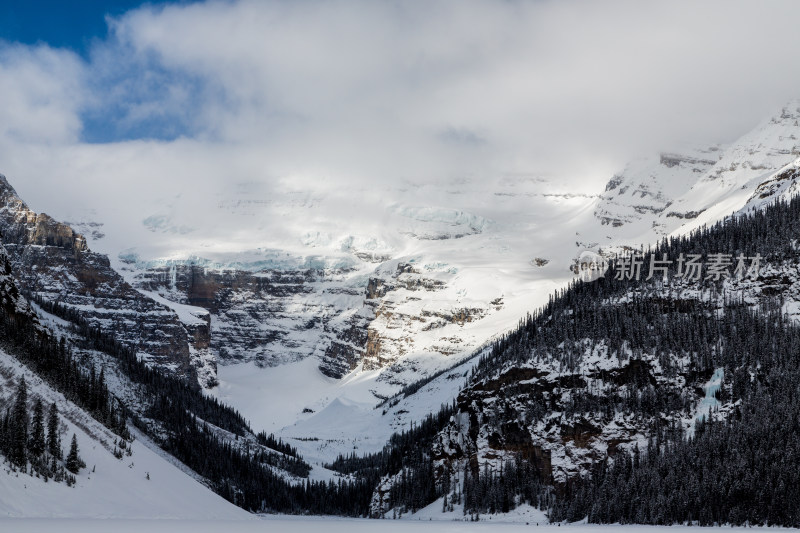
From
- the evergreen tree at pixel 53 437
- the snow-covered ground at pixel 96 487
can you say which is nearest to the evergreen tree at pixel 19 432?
the snow-covered ground at pixel 96 487

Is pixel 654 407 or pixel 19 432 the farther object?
pixel 654 407

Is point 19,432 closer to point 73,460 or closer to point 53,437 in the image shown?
point 53,437

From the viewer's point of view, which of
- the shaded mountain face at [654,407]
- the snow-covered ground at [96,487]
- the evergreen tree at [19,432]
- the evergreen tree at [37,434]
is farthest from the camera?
the shaded mountain face at [654,407]

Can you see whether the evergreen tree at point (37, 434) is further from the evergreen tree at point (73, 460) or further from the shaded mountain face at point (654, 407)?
the shaded mountain face at point (654, 407)

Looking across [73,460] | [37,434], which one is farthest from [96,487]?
[37,434]

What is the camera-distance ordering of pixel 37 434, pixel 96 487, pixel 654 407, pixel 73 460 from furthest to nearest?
1. pixel 654 407
2. pixel 96 487
3. pixel 73 460
4. pixel 37 434

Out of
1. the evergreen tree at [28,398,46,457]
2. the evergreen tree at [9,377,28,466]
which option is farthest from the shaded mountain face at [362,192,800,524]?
the evergreen tree at [9,377,28,466]

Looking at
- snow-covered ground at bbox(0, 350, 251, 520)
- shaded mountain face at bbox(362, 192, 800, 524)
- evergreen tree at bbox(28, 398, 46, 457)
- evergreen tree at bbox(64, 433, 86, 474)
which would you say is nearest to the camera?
snow-covered ground at bbox(0, 350, 251, 520)

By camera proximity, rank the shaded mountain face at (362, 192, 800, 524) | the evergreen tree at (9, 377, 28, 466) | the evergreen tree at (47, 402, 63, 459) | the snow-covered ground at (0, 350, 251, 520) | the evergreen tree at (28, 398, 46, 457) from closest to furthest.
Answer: the snow-covered ground at (0, 350, 251, 520)
the evergreen tree at (9, 377, 28, 466)
the evergreen tree at (28, 398, 46, 457)
the evergreen tree at (47, 402, 63, 459)
the shaded mountain face at (362, 192, 800, 524)

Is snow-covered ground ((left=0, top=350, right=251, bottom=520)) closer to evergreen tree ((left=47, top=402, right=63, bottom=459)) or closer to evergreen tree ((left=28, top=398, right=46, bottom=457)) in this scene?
evergreen tree ((left=47, top=402, right=63, bottom=459))

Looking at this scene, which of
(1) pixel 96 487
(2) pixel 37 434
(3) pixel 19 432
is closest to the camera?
(3) pixel 19 432

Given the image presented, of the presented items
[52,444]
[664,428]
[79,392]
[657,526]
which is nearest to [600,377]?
[664,428]

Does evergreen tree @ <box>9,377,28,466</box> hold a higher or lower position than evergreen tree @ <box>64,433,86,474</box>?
higher
